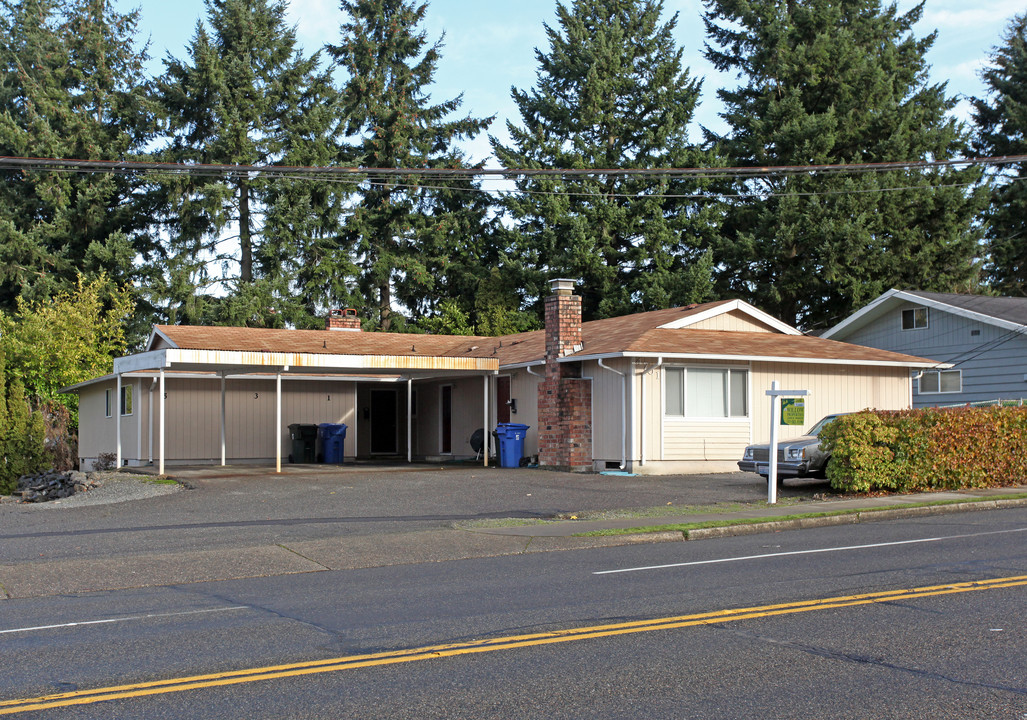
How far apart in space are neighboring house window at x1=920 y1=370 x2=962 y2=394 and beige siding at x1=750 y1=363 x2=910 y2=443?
407 centimetres

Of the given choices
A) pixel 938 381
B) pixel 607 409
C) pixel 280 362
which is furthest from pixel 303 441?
pixel 938 381

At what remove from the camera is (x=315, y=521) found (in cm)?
1564

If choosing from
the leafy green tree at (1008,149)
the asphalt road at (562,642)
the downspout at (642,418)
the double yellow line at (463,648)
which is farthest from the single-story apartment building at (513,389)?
the leafy green tree at (1008,149)

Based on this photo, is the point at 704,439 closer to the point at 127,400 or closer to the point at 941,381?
the point at 941,381

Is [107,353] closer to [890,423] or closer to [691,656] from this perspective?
[890,423]

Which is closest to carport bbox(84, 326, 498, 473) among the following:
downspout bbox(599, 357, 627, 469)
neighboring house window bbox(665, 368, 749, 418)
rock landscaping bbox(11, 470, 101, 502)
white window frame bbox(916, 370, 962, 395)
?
rock landscaping bbox(11, 470, 101, 502)

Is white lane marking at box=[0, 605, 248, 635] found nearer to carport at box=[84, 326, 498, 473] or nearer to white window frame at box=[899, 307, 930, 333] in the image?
carport at box=[84, 326, 498, 473]

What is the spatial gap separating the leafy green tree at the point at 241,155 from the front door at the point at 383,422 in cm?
1288

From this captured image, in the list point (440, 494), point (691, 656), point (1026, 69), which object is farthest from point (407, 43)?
point (691, 656)

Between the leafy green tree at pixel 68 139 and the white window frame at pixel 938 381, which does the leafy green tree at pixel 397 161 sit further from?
the white window frame at pixel 938 381

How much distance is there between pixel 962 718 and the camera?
17.5 ft

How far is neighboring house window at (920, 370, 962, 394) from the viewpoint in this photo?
30.1 m

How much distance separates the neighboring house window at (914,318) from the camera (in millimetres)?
31391

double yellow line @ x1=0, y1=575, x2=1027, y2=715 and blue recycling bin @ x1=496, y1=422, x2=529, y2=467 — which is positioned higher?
blue recycling bin @ x1=496, y1=422, x2=529, y2=467
